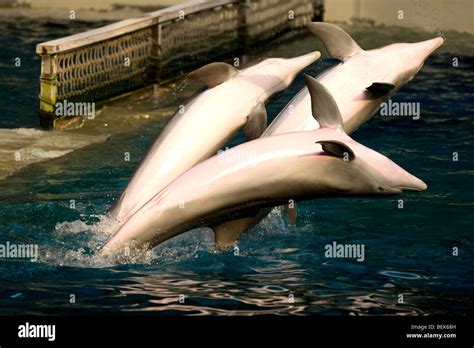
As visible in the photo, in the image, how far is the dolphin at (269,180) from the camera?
986cm

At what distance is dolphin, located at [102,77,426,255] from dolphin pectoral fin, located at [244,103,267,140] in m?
0.89

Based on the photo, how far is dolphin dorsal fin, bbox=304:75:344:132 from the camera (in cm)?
990

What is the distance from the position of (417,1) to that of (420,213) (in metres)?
12.1

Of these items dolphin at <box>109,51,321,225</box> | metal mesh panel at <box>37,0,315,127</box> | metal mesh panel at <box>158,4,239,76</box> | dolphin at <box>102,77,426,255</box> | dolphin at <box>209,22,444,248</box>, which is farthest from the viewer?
metal mesh panel at <box>158,4,239,76</box>

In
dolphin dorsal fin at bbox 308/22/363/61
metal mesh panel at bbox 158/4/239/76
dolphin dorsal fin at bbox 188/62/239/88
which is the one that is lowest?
dolphin dorsal fin at bbox 188/62/239/88

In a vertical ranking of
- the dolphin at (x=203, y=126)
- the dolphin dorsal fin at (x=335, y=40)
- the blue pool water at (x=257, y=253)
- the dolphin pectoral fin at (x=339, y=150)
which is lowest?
the blue pool water at (x=257, y=253)

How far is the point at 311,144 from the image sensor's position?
32.7ft

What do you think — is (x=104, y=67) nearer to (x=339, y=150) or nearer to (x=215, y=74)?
(x=215, y=74)

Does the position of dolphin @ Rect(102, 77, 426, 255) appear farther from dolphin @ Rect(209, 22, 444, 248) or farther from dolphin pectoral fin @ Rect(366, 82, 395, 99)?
dolphin pectoral fin @ Rect(366, 82, 395, 99)

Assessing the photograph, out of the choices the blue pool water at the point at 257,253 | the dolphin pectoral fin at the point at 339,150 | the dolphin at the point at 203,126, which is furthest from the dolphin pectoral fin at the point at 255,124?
the dolphin pectoral fin at the point at 339,150

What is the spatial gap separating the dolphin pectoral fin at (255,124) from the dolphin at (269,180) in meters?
0.89

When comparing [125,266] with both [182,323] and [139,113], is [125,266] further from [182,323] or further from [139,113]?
[139,113]

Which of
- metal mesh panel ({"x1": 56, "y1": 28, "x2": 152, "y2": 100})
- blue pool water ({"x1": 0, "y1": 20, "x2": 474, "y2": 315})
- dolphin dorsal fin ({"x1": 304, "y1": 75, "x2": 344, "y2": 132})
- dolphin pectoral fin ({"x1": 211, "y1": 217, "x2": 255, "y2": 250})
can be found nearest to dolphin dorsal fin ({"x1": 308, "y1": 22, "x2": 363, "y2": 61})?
blue pool water ({"x1": 0, "y1": 20, "x2": 474, "y2": 315})

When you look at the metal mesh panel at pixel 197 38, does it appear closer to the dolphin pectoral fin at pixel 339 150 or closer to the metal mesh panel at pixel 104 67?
the metal mesh panel at pixel 104 67
